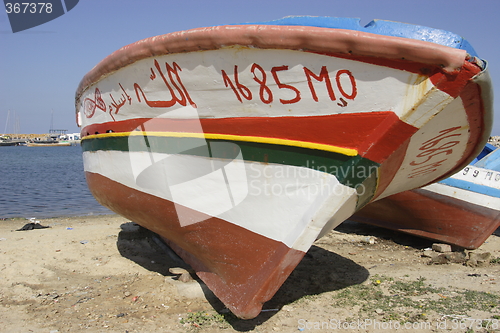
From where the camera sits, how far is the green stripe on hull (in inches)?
112

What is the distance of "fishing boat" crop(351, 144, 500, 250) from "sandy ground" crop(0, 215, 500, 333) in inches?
14.6

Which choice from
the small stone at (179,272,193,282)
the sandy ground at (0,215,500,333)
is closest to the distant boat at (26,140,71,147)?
the sandy ground at (0,215,500,333)

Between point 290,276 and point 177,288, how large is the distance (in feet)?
4.29

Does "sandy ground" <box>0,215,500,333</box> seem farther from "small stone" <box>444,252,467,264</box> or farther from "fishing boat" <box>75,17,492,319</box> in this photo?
"fishing boat" <box>75,17,492,319</box>

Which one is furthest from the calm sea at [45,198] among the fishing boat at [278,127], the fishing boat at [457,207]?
the fishing boat at [278,127]

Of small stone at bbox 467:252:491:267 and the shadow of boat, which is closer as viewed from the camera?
the shadow of boat

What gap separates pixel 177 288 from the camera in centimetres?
412

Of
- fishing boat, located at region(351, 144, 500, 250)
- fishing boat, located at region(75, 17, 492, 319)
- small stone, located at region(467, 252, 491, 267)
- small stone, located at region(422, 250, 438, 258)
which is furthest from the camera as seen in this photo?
fishing boat, located at region(351, 144, 500, 250)

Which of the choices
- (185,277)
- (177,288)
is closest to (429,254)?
(185,277)

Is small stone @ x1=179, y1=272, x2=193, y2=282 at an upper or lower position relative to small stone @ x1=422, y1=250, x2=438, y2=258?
upper

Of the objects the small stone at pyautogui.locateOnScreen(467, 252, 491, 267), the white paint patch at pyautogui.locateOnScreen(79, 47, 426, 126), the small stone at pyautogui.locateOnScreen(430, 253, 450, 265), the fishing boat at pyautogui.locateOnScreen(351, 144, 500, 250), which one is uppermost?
the white paint patch at pyautogui.locateOnScreen(79, 47, 426, 126)

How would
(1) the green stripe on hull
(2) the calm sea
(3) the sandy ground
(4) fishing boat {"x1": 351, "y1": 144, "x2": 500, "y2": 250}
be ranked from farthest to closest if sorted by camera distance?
(2) the calm sea < (4) fishing boat {"x1": 351, "y1": 144, "x2": 500, "y2": 250} < (3) the sandy ground < (1) the green stripe on hull

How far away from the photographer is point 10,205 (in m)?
12.6

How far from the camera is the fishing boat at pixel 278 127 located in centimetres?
250
